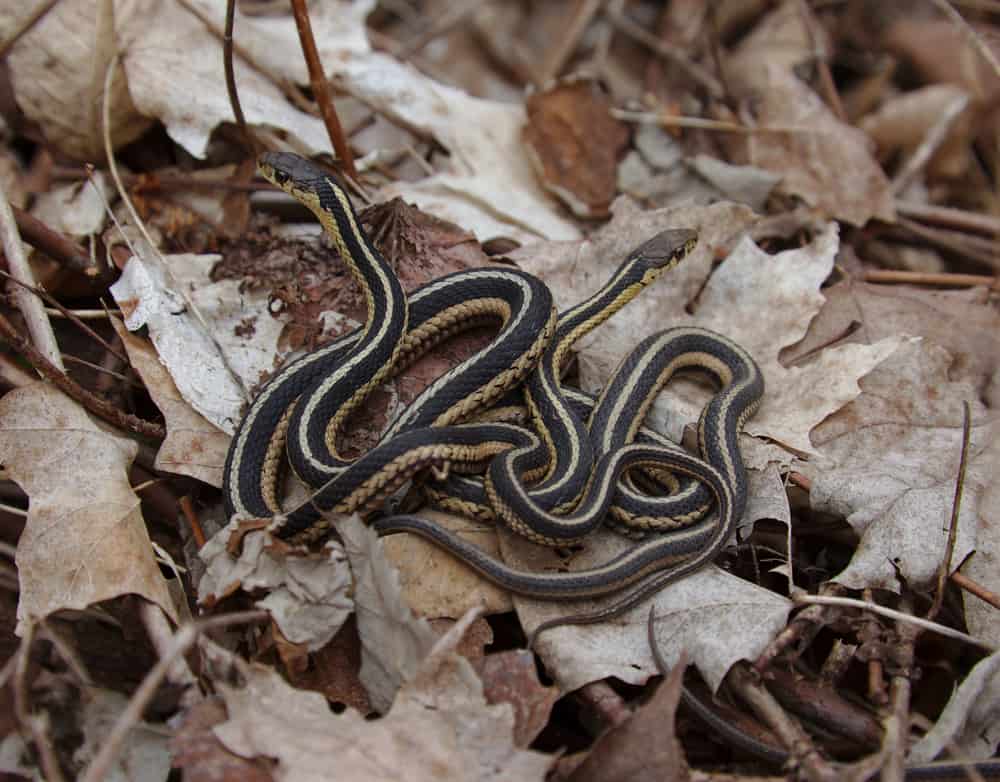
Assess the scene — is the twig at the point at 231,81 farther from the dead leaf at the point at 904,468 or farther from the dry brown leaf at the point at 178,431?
the dead leaf at the point at 904,468

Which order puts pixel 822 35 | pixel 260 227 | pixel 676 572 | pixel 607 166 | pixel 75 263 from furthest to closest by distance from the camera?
pixel 822 35
pixel 607 166
pixel 260 227
pixel 75 263
pixel 676 572

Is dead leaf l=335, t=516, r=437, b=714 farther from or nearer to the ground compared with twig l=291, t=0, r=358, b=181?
nearer to the ground

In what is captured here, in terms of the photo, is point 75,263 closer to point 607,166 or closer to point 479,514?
point 479,514

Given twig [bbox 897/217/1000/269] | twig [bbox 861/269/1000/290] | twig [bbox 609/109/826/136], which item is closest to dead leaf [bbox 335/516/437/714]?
twig [bbox 861/269/1000/290]

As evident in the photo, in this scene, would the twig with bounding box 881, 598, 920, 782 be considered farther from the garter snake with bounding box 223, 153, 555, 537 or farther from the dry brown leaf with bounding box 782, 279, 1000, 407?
the garter snake with bounding box 223, 153, 555, 537

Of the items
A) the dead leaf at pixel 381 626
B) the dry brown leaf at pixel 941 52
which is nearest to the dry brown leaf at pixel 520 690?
the dead leaf at pixel 381 626

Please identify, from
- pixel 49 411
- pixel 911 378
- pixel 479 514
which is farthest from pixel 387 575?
pixel 911 378

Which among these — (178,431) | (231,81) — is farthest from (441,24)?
(178,431)
